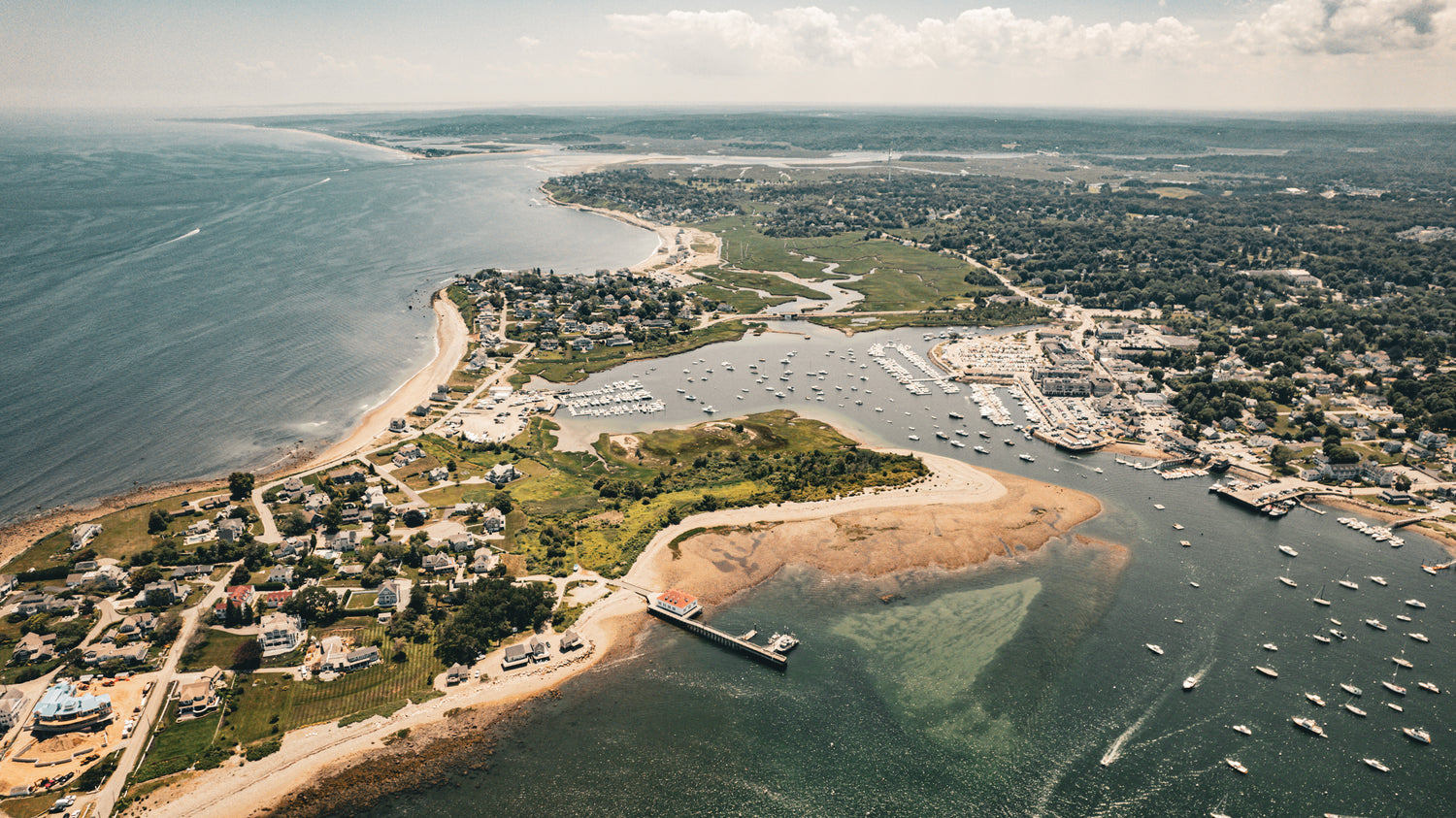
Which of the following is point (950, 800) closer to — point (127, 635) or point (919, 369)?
point (127, 635)

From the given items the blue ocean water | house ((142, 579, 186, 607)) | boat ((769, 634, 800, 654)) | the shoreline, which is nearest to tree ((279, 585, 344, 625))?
house ((142, 579, 186, 607))

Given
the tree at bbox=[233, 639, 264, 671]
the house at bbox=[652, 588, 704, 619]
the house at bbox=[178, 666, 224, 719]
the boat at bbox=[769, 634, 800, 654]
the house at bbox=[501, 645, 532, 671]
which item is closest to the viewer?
the house at bbox=[178, 666, 224, 719]

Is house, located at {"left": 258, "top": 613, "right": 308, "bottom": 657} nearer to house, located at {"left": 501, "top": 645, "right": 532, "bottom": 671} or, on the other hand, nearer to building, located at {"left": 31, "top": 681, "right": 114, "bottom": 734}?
building, located at {"left": 31, "top": 681, "right": 114, "bottom": 734}

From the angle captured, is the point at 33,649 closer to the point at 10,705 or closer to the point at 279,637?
the point at 10,705

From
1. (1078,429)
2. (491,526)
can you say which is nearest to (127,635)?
(491,526)

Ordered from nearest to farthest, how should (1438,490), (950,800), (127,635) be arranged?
(950,800) < (127,635) < (1438,490)
